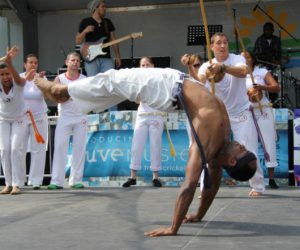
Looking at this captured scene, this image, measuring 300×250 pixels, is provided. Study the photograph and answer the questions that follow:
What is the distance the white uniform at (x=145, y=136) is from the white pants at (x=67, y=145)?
A: 696 mm

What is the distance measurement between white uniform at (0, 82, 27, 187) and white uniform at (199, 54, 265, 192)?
2588 millimetres

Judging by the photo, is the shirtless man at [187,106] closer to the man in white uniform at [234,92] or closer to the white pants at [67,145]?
the man in white uniform at [234,92]

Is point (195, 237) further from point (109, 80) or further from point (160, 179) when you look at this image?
point (160, 179)

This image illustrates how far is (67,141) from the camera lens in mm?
8852

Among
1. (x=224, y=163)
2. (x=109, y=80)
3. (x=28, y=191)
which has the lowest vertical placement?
(x=28, y=191)

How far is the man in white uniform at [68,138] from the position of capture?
28.8 ft

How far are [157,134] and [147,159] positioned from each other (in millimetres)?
636

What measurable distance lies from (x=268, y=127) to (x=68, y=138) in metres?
2.67

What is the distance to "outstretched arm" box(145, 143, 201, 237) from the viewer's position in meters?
4.87

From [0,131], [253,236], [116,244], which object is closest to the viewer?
[116,244]

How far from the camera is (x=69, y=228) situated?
5398mm

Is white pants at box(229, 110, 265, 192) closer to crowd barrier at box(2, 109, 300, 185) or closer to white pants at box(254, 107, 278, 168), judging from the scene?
white pants at box(254, 107, 278, 168)

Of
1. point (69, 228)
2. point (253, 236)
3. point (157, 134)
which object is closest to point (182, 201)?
point (253, 236)

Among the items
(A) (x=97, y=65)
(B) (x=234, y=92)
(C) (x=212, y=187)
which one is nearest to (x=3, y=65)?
(A) (x=97, y=65)
